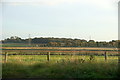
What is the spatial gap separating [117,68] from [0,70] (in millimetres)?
5824

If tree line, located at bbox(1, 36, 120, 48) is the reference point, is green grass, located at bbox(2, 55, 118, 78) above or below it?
below

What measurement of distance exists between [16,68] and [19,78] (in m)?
1.42

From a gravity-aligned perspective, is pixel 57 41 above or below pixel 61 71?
above

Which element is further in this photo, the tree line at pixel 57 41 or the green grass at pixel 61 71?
the tree line at pixel 57 41

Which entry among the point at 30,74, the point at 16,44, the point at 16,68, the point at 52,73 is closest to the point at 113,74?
the point at 52,73

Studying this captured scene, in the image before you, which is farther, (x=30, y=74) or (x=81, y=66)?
(x=81, y=66)

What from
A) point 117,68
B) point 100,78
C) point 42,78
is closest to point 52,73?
point 42,78

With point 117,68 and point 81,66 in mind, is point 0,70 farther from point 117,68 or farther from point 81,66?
point 117,68

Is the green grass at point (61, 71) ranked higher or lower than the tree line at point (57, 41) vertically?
lower

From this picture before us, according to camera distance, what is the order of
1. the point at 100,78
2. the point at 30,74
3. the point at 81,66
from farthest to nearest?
the point at 81,66
the point at 30,74
the point at 100,78

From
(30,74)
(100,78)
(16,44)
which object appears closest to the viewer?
(100,78)

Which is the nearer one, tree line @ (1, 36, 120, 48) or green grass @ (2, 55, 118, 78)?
green grass @ (2, 55, 118, 78)

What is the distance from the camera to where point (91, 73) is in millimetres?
10047

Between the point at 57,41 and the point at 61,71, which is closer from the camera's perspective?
the point at 61,71
